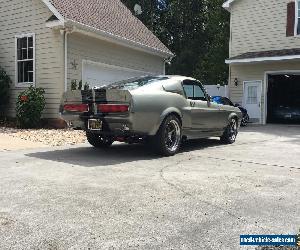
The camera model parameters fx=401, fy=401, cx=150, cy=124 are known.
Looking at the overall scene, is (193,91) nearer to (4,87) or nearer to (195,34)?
(4,87)

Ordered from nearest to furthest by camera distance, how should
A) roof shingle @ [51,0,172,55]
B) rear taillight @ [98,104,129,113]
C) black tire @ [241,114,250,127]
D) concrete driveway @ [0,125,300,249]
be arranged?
1. concrete driveway @ [0,125,300,249]
2. rear taillight @ [98,104,129,113]
3. roof shingle @ [51,0,172,55]
4. black tire @ [241,114,250,127]

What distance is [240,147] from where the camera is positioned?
9.55 meters

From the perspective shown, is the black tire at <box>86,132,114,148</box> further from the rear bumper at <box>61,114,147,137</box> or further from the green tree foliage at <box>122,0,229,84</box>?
the green tree foliage at <box>122,0,229,84</box>

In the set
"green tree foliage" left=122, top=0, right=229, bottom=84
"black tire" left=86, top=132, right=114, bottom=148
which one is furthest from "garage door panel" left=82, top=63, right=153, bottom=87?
"green tree foliage" left=122, top=0, right=229, bottom=84

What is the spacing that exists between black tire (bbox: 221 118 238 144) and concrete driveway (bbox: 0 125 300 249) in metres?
2.47

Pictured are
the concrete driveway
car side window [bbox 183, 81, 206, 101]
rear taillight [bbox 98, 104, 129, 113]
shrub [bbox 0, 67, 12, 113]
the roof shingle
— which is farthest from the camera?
shrub [bbox 0, 67, 12, 113]

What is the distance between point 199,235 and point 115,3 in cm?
1788

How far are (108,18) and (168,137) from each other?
10.4 m

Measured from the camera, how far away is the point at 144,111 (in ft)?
23.3

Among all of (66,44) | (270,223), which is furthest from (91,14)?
(270,223)

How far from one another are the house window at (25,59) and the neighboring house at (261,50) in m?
9.38

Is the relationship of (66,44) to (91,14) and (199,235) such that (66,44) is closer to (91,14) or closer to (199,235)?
(91,14)

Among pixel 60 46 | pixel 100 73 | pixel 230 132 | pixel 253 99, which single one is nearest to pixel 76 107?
pixel 230 132

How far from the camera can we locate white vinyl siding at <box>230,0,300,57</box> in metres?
18.7
